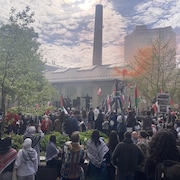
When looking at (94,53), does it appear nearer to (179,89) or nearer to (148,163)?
(179,89)

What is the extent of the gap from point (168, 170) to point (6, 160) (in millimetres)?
3360

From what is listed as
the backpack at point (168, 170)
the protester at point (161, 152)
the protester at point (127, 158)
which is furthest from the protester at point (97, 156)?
the backpack at point (168, 170)

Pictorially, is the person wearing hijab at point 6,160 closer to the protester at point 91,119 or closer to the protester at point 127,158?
the protester at point 127,158

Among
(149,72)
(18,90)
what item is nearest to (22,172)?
(18,90)

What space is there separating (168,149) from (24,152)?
122 inches

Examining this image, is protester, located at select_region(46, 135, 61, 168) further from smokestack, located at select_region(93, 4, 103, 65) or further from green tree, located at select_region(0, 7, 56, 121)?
smokestack, located at select_region(93, 4, 103, 65)

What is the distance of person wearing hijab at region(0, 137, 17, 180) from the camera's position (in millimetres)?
5090

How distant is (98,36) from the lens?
53.2m

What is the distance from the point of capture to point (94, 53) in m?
53.6

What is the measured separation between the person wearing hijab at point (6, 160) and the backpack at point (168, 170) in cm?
317

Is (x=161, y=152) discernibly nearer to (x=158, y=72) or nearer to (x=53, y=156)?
(x=53, y=156)

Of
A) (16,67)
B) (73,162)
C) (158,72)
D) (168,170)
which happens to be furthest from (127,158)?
(158,72)

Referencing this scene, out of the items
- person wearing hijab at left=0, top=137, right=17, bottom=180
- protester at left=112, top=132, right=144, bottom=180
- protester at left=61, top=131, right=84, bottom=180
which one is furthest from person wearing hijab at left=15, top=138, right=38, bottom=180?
protester at left=112, top=132, right=144, bottom=180

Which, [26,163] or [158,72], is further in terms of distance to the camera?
[158,72]
